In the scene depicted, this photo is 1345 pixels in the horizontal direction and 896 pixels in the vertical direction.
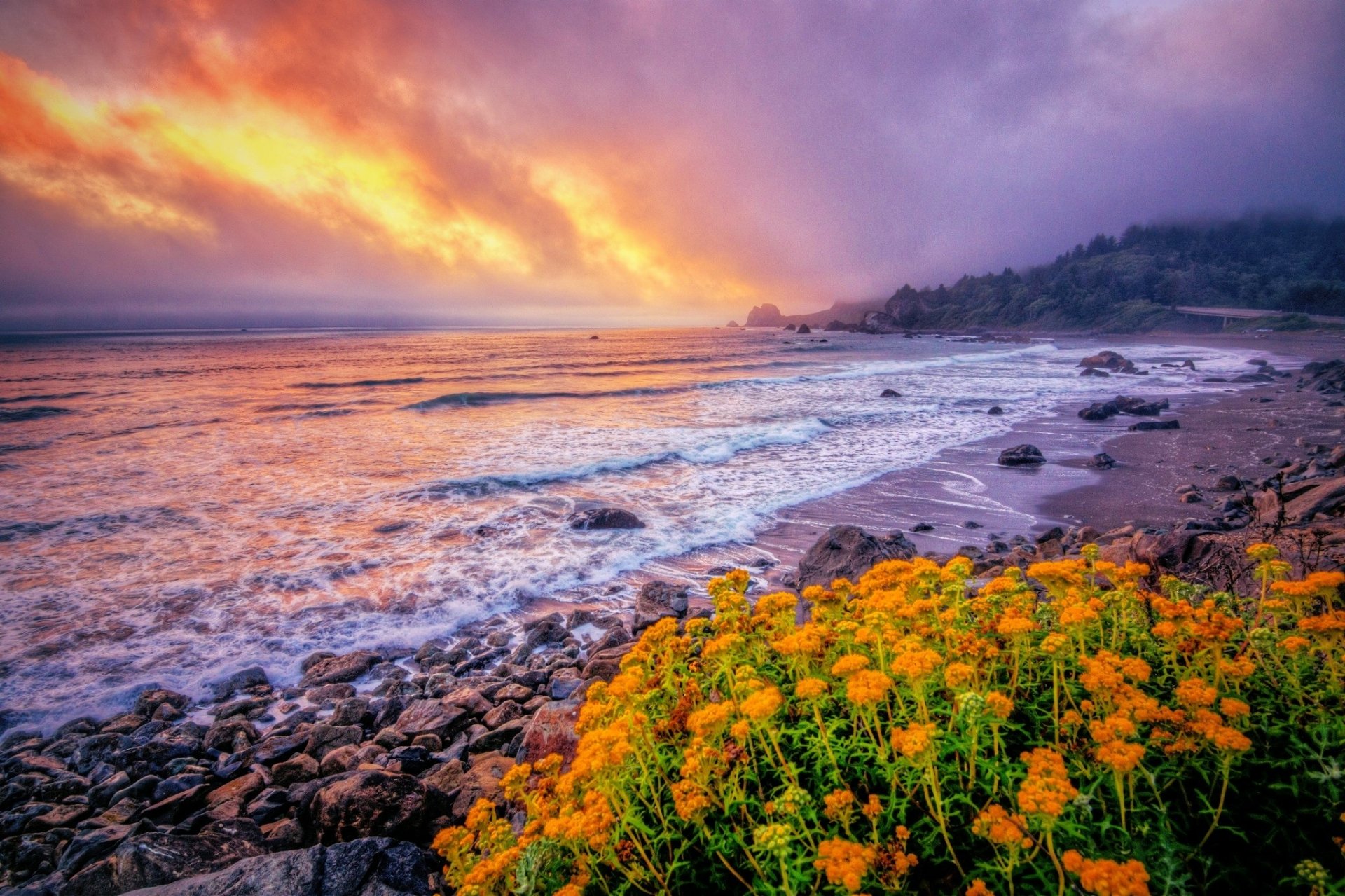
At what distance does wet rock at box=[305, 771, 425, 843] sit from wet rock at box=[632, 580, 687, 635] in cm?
380

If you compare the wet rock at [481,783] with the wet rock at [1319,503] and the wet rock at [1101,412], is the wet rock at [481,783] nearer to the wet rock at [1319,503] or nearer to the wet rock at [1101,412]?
the wet rock at [1319,503]

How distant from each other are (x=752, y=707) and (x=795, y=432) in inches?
790

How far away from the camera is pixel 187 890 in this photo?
3.09m

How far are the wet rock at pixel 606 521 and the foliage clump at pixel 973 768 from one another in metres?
8.80

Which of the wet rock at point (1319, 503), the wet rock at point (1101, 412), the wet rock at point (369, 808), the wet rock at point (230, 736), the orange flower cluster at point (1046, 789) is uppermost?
the orange flower cluster at point (1046, 789)

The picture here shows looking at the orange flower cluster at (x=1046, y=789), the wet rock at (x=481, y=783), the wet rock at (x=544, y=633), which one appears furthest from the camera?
the wet rock at (x=544, y=633)

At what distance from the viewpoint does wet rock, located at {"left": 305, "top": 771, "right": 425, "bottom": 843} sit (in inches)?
161

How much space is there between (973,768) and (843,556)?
6.19 metres

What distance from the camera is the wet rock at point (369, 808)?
409 centimetres

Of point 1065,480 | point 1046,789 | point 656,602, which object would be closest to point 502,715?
point 656,602

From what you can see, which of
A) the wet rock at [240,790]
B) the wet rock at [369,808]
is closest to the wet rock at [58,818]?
the wet rock at [240,790]

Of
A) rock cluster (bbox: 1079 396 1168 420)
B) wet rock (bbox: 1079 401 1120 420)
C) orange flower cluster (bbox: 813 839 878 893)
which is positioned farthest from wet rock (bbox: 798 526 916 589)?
rock cluster (bbox: 1079 396 1168 420)

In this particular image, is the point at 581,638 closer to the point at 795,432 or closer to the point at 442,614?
the point at 442,614

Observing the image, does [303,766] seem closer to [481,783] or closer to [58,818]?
[58,818]
